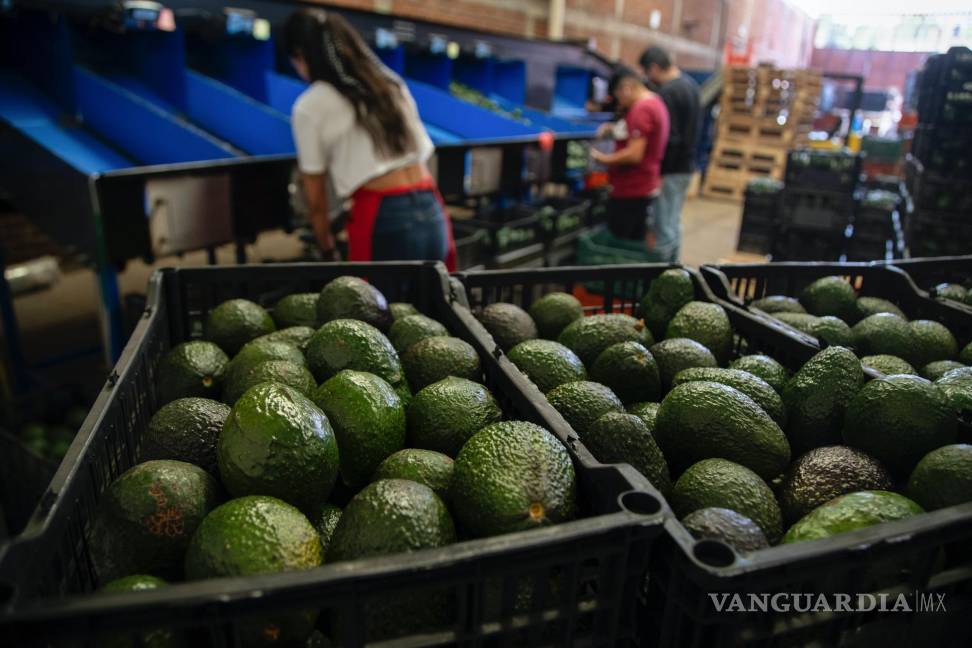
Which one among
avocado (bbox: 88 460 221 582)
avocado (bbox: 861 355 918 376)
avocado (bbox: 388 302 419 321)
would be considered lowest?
avocado (bbox: 88 460 221 582)

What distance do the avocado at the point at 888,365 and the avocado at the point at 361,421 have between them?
105cm

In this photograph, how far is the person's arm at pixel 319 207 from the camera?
279 cm

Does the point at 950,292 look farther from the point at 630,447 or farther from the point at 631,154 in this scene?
the point at 631,154

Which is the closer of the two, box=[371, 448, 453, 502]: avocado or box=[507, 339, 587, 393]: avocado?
box=[371, 448, 453, 502]: avocado

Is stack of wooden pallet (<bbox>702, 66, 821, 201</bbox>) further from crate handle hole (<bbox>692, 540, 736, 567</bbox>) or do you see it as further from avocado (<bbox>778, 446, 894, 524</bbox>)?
crate handle hole (<bbox>692, 540, 736, 567</bbox>)

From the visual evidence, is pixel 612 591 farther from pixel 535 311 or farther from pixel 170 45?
pixel 170 45

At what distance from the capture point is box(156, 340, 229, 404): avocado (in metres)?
1.33

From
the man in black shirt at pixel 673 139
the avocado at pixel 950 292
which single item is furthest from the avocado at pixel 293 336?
the man in black shirt at pixel 673 139

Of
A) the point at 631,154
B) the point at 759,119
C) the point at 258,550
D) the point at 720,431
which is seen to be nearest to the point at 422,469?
the point at 258,550

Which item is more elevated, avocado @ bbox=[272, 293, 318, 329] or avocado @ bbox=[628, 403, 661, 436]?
avocado @ bbox=[272, 293, 318, 329]

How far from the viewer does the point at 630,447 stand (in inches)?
42.4

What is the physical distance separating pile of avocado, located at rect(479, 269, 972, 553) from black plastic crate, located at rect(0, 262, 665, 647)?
0.15 metres

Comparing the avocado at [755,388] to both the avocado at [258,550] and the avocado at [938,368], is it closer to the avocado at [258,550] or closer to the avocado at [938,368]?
the avocado at [938,368]

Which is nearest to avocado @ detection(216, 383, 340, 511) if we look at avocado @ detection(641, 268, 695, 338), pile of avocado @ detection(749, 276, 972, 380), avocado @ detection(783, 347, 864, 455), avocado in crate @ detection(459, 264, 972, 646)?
avocado in crate @ detection(459, 264, 972, 646)
